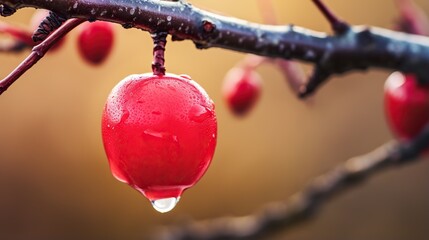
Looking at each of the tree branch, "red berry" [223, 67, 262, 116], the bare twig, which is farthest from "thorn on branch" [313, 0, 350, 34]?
the bare twig

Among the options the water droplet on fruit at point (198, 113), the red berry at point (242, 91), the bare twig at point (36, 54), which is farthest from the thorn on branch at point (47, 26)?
the red berry at point (242, 91)

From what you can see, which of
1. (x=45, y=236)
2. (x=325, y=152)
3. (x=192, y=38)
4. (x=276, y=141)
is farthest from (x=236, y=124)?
(x=192, y=38)

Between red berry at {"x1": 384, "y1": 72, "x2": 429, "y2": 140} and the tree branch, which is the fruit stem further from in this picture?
red berry at {"x1": 384, "y1": 72, "x2": 429, "y2": 140}

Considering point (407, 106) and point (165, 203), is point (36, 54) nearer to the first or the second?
point (165, 203)

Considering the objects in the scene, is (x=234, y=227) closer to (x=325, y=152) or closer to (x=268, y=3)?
(x=268, y=3)

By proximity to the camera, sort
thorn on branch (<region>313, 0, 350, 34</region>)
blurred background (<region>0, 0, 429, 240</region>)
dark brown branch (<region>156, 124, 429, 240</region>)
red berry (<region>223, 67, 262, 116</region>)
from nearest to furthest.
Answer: thorn on branch (<region>313, 0, 350, 34</region>), red berry (<region>223, 67, 262, 116</region>), dark brown branch (<region>156, 124, 429, 240</region>), blurred background (<region>0, 0, 429, 240</region>)

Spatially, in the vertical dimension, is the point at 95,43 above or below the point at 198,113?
above

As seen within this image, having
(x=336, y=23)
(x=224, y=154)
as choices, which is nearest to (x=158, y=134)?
(x=336, y=23)
